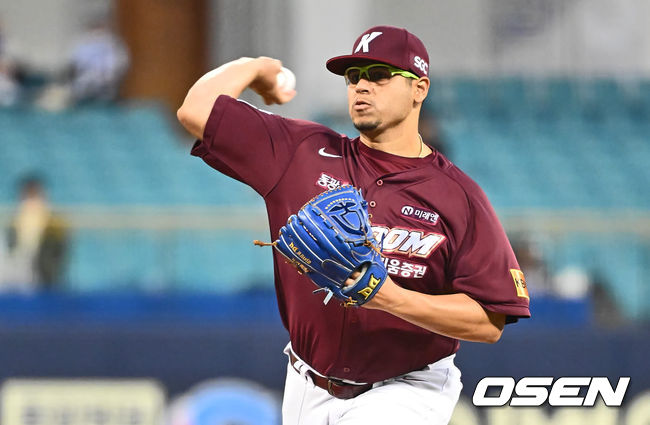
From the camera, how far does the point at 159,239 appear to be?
26.8ft

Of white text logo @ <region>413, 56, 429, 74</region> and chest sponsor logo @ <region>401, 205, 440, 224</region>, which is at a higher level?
white text logo @ <region>413, 56, 429, 74</region>

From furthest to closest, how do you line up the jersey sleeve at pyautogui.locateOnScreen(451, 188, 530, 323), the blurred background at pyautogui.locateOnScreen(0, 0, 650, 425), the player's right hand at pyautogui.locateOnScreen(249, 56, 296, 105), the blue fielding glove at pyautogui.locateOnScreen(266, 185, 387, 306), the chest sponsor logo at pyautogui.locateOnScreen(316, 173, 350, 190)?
the blurred background at pyautogui.locateOnScreen(0, 0, 650, 425)
the player's right hand at pyautogui.locateOnScreen(249, 56, 296, 105)
the chest sponsor logo at pyautogui.locateOnScreen(316, 173, 350, 190)
the jersey sleeve at pyautogui.locateOnScreen(451, 188, 530, 323)
the blue fielding glove at pyautogui.locateOnScreen(266, 185, 387, 306)

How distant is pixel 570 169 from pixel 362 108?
29.4ft

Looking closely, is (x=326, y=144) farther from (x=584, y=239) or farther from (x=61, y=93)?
(x=61, y=93)

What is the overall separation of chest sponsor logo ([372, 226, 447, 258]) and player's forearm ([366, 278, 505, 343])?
0.18 m

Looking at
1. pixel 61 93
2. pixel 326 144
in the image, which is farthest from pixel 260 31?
pixel 326 144

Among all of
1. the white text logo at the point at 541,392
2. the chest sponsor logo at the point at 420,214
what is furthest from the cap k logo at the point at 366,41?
the white text logo at the point at 541,392

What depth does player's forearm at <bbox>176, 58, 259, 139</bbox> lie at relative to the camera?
3627 mm

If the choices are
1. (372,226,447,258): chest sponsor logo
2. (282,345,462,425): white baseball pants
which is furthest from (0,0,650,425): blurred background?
(372,226,447,258): chest sponsor logo

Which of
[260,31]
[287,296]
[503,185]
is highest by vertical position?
[287,296]

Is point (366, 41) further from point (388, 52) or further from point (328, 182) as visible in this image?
point (328, 182)

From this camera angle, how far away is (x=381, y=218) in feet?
12.1

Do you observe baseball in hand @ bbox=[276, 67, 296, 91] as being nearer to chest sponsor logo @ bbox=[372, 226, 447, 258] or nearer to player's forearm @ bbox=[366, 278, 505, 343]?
chest sponsor logo @ bbox=[372, 226, 447, 258]

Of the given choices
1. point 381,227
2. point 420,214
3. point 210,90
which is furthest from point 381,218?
point 210,90
